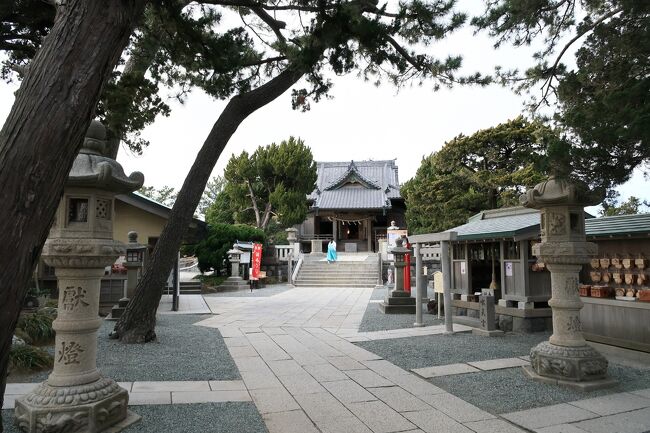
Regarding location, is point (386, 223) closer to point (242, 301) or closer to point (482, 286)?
point (242, 301)

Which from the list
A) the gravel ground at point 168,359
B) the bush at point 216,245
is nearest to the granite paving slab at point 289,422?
the gravel ground at point 168,359

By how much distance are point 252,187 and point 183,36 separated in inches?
952

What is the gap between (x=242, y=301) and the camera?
14.5 metres

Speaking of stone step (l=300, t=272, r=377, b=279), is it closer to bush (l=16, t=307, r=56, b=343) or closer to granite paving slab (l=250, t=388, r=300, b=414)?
bush (l=16, t=307, r=56, b=343)

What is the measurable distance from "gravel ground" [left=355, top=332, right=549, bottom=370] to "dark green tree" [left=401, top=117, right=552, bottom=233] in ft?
43.2

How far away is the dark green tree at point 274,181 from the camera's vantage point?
28.8 m

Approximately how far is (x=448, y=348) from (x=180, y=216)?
15.9ft

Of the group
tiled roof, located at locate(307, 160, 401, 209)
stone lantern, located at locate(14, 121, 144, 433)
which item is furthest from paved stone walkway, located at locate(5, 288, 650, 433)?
tiled roof, located at locate(307, 160, 401, 209)

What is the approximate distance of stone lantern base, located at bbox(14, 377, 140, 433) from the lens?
3328mm

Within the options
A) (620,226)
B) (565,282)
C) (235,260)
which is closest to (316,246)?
(235,260)

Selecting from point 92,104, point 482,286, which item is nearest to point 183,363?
point 92,104

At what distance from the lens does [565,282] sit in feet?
16.6

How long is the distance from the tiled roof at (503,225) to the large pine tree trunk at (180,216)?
4.75 metres

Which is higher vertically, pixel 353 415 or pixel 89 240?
pixel 89 240
